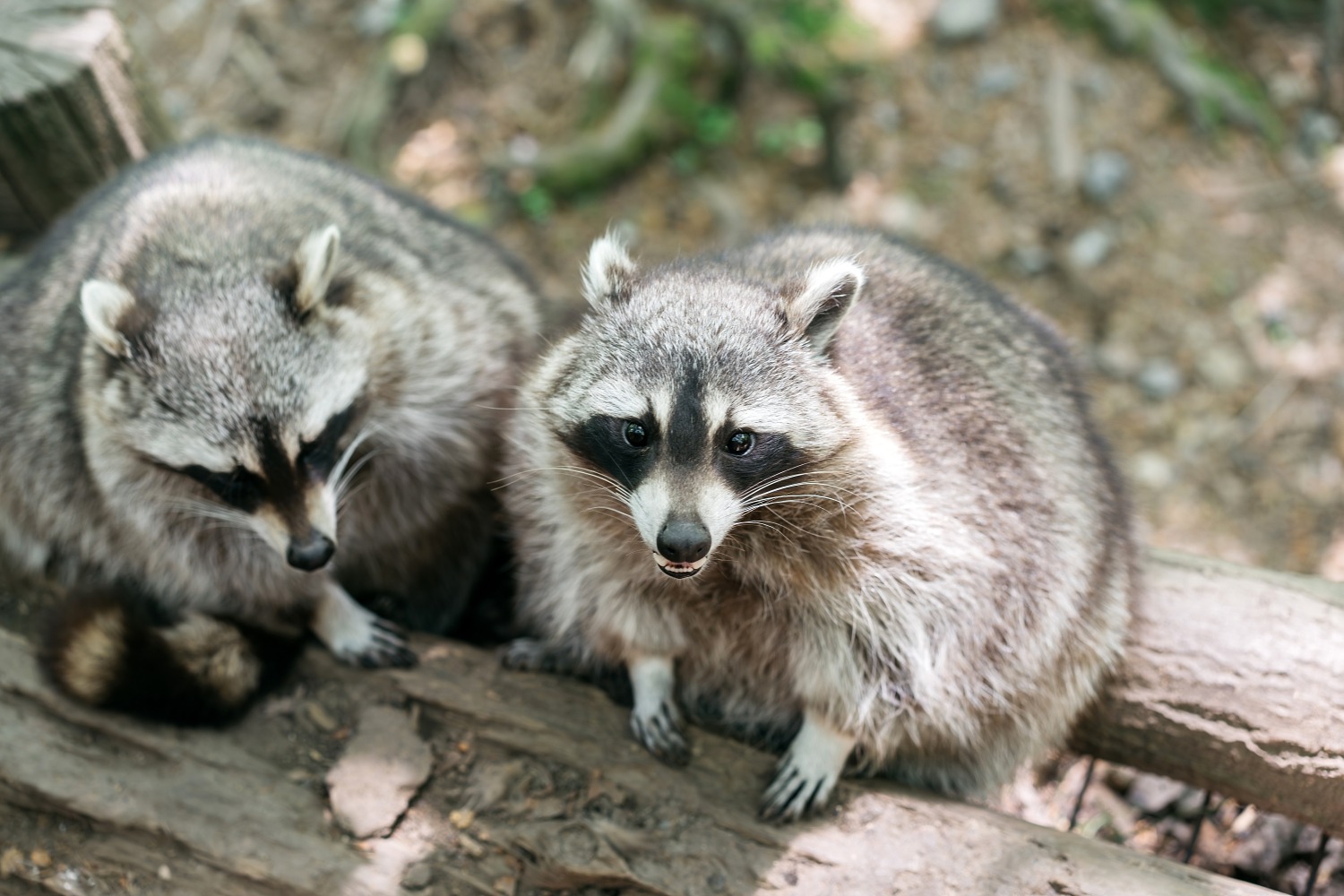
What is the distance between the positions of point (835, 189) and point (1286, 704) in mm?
3383

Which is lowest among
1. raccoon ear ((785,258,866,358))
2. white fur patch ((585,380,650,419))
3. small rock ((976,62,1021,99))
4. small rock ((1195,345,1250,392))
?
white fur patch ((585,380,650,419))

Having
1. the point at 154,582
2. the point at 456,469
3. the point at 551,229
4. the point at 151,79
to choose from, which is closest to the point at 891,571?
the point at 456,469

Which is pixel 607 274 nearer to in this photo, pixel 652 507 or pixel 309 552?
pixel 652 507

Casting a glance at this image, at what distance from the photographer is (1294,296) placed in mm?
4715

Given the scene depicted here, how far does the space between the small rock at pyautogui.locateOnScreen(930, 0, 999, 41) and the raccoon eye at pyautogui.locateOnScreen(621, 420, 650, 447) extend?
400 centimetres

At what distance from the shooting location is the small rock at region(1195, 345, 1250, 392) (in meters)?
4.64

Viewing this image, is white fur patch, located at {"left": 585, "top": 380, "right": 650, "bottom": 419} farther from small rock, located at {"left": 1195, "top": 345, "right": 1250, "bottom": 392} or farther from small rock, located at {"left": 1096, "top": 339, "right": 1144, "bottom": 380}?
small rock, located at {"left": 1195, "top": 345, "right": 1250, "bottom": 392}

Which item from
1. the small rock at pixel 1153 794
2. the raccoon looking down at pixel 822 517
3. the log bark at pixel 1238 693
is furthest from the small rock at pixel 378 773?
the small rock at pixel 1153 794

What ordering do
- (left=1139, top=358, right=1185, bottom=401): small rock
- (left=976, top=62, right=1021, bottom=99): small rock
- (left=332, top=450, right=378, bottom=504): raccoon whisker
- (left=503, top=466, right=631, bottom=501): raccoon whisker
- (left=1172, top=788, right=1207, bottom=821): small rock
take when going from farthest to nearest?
(left=976, top=62, right=1021, bottom=99): small rock, (left=1139, top=358, right=1185, bottom=401): small rock, (left=1172, top=788, right=1207, bottom=821): small rock, (left=332, top=450, right=378, bottom=504): raccoon whisker, (left=503, top=466, right=631, bottom=501): raccoon whisker

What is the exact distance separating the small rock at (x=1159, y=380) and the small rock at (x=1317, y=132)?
1.31 meters

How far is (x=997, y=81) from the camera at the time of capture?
534cm

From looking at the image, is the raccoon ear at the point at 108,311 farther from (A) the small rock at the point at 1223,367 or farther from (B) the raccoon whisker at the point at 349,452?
(A) the small rock at the point at 1223,367

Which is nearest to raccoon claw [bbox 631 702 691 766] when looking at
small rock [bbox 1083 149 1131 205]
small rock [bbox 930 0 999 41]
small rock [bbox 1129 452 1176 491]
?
small rock [bbox 1129 452 1176 491]

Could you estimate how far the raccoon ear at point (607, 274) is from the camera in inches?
96.6
